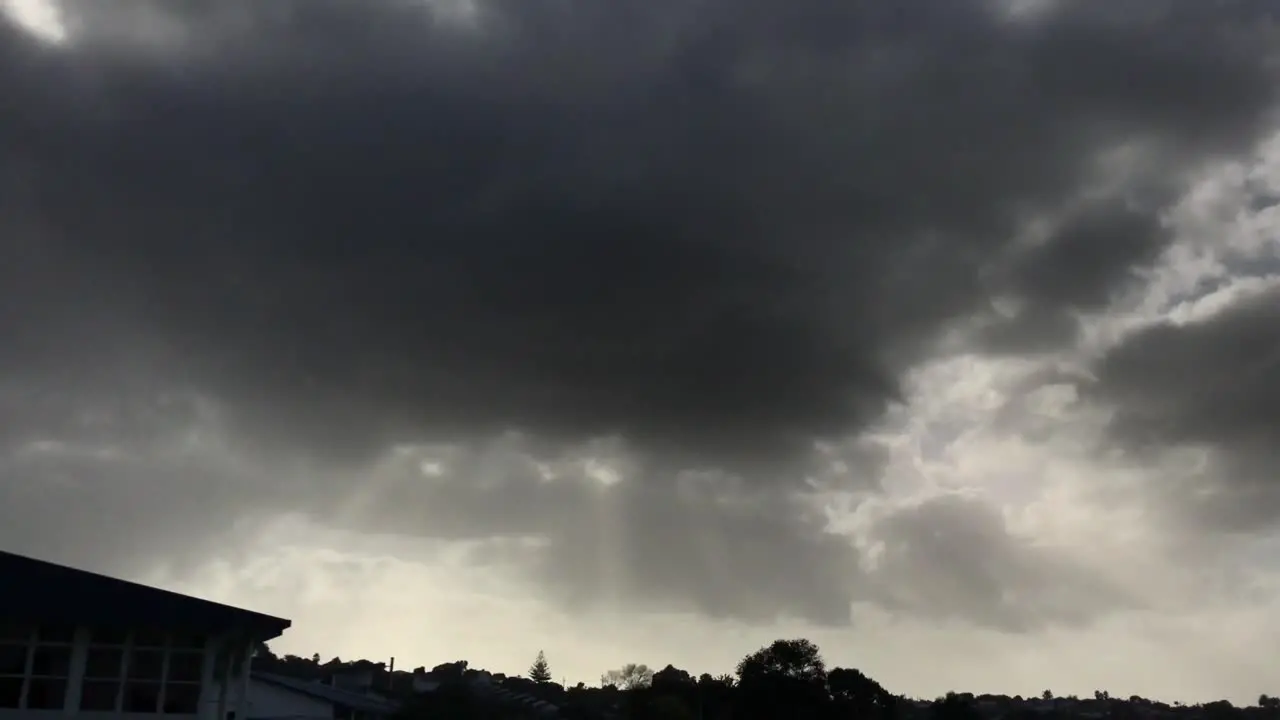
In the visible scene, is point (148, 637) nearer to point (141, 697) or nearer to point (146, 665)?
point (146, 665)

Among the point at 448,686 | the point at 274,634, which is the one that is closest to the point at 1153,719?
the point at 448,686

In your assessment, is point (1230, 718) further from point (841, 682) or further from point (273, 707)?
point (273, 707)

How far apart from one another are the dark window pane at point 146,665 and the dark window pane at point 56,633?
194cm

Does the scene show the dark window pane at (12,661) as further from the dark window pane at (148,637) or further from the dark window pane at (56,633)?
the dark window pane at (148,637)

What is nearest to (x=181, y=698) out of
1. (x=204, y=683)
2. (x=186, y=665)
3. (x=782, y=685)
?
(x=204, y=683)

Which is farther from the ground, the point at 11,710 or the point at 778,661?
the point at 778,661

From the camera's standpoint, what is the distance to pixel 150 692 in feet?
123

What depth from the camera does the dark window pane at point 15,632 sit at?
3628 cm

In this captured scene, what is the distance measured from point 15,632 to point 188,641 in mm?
5206

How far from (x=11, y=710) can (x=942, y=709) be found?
294 feet

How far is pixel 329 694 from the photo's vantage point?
2334 inches

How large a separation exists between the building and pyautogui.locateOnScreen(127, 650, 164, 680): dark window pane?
0.03m

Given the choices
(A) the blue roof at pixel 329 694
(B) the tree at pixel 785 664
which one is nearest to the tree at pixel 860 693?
(B) the tree at pixel 785 664

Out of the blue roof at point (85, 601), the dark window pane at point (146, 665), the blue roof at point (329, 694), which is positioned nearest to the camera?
the blue roof at point (85, 601)
